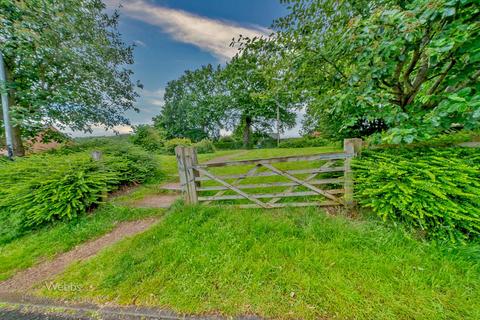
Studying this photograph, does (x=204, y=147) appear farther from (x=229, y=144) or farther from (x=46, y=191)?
(x=46, y=191)

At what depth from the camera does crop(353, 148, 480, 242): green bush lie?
2.38 m

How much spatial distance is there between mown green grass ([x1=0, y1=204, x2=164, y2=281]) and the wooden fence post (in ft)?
2.80

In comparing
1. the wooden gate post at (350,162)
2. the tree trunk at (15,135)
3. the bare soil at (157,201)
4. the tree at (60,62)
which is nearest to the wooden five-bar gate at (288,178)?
the wooden gate post at (350,162)

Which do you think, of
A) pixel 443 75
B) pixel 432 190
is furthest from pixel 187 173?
pixel 443 75

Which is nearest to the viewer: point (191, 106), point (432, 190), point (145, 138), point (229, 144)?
point (432, 190)

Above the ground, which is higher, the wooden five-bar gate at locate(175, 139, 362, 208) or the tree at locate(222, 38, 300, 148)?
the tree at locate(222, 38, 300, 148)

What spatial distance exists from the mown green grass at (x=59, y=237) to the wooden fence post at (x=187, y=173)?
85cm

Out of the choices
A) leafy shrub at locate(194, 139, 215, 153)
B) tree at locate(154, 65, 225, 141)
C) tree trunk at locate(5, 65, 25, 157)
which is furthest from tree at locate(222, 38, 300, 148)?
tree trunk at locate(5, 65, 25, 157)

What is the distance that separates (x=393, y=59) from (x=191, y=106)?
2593 cm

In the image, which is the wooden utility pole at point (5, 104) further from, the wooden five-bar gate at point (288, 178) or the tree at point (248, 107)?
the tree at point (248, 107)

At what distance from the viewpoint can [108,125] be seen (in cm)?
741

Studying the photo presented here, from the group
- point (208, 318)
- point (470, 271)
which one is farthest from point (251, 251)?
point (470, 271)

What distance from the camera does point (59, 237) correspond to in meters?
3.57

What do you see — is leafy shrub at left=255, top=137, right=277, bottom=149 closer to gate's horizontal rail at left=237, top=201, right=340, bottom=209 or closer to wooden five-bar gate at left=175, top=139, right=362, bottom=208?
wooden five-bar gate at left=175, top=139, right=362, bottom=208
